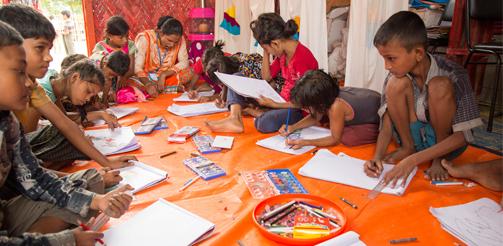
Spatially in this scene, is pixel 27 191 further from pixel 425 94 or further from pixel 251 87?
pixel 425 94

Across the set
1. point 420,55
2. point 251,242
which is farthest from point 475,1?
point 251,242

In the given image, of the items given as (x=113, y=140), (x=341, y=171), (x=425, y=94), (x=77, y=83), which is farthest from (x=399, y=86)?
(x=77, y=83)

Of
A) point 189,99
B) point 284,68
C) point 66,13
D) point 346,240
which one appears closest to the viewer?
point 346,240

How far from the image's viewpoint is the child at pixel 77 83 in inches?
65.3

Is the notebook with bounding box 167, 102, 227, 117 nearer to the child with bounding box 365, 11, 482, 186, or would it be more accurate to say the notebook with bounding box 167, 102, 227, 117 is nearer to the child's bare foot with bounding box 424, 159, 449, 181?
the child with bounding box 365, 11, 482, 186

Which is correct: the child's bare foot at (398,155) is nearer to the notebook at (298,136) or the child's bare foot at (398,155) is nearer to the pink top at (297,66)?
the notebook at (298,136)

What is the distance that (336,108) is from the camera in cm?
167

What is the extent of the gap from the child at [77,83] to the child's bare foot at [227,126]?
2.15 feet

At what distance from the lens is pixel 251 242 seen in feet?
3.23

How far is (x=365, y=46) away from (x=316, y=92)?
4.28ft

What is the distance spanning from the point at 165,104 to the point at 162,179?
1470 millimetres

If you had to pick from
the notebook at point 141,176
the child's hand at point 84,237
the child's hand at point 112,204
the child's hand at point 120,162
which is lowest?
the notebook at point 141,176

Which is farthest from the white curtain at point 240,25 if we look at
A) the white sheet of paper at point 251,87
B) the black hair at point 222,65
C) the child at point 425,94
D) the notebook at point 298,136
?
the child at point 425,94

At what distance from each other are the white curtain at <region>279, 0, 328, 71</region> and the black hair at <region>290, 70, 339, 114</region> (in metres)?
1.47
